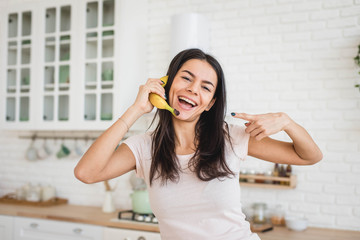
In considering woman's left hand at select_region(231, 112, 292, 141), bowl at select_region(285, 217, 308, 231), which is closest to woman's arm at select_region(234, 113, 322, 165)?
woman's left hand at select_region(231, 112, 292, 141)

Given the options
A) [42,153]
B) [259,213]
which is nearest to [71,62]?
[42,153]

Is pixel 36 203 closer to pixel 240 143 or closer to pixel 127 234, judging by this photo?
pixel 127 234

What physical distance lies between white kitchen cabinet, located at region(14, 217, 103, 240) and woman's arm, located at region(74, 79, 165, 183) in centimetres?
144

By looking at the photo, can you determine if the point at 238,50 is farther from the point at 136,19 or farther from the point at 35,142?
the point at 35,142

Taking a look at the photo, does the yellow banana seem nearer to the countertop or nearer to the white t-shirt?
the white t-shirt

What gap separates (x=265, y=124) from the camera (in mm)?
1383

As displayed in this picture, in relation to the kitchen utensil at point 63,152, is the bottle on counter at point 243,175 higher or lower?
lower

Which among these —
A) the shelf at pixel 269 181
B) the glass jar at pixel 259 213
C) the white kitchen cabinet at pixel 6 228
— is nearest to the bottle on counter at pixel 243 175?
the shelf at pixel 269 181

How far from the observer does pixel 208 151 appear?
1511 mm

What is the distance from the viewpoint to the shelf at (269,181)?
8.75 feet

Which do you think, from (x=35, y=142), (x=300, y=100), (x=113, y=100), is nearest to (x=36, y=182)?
(x=35, y=142)

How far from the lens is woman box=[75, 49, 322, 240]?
4.58 ft

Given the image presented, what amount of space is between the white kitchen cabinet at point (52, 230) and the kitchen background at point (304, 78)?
95 cm

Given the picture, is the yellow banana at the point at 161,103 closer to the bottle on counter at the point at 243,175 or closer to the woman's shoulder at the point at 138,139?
the woman's shoulder at the point at 138,139
